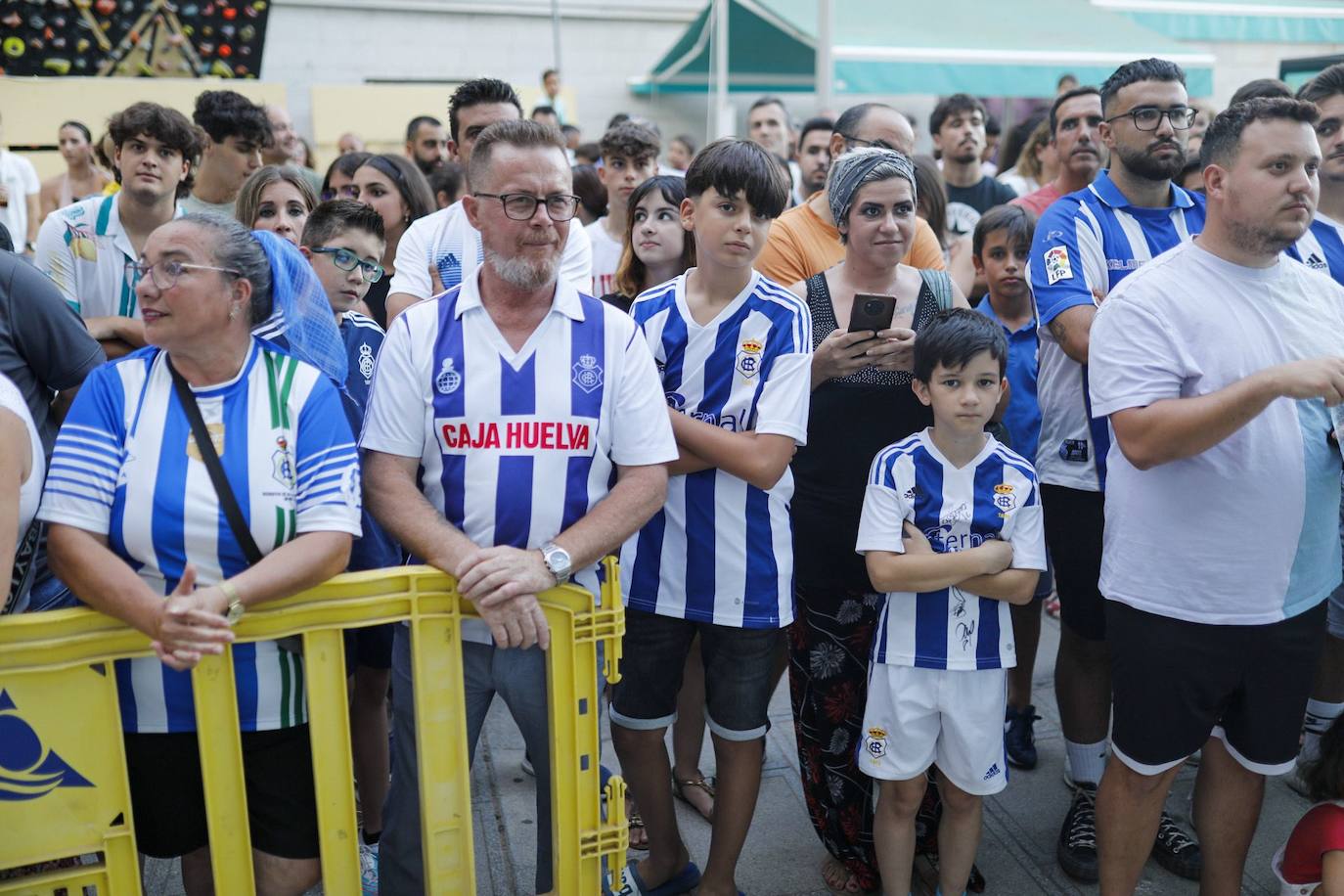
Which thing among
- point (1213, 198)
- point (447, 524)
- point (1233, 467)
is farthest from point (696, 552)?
point (1213, 198)

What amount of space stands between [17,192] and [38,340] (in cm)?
817

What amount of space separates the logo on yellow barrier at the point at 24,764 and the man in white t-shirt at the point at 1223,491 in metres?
2.47

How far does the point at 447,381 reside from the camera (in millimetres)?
2381

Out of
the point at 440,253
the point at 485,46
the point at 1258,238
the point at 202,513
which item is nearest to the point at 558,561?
the point at 202,513

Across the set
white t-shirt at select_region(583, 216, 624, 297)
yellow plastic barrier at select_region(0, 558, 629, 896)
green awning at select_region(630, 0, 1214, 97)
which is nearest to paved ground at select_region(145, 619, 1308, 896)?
yellow plastic barrier at select_region(0, 558, 629, 896)

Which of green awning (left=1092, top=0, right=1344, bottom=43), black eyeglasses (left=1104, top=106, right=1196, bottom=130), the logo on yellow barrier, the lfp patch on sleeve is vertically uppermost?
green awning (left=1092, top=0, right=1344, bottom=43)

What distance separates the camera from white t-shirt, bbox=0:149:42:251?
8961 millimetres

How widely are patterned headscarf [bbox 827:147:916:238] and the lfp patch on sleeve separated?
0.53 meters

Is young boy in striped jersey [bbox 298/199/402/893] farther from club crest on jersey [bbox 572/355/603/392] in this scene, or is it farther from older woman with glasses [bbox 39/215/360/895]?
club crest on jersey [bbox 572/355/603/392]

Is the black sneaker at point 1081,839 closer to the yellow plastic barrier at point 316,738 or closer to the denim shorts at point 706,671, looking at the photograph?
the denim shorts at point 706,671

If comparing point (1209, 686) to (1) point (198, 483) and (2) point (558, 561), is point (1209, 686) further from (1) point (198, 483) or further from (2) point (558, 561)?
(1) point (198, 483)

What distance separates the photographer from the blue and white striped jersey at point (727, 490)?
2729 mm

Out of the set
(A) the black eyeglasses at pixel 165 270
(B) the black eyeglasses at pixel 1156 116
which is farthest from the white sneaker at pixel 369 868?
(B) the black eyeglasses at pixel 1156 116

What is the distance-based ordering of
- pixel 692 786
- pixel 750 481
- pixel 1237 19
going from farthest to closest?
pixel 1237 19 < pixel 692 786 < pixel 750 481
